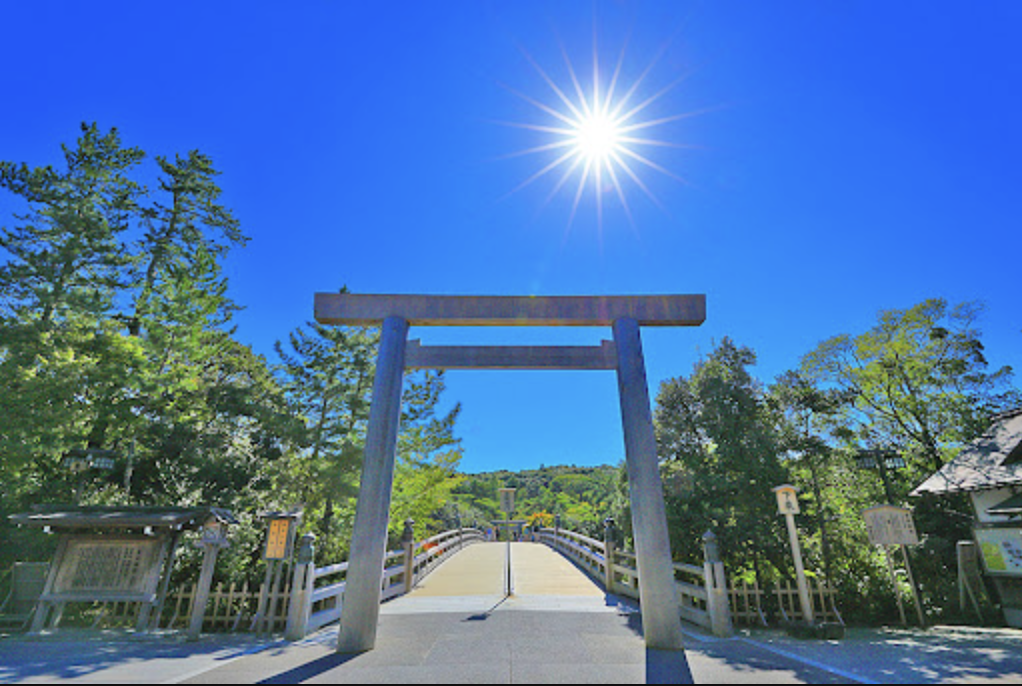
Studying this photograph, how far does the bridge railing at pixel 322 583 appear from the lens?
689cm

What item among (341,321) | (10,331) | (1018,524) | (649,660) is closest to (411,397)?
(341,321)

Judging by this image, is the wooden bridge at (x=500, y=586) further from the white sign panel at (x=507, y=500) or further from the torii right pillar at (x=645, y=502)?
the white sign panel at (x=507, y=500)

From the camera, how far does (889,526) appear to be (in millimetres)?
8539

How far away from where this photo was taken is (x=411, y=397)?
47.8 ft

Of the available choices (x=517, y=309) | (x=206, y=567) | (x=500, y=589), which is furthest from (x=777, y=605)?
(x=206, y=567)

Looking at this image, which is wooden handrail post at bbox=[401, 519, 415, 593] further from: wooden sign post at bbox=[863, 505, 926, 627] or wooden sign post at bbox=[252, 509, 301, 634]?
wooden sign post at bbox=[863, 505, 926, 627]

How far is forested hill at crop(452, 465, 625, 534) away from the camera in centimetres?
3584

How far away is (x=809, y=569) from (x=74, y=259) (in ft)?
67.5

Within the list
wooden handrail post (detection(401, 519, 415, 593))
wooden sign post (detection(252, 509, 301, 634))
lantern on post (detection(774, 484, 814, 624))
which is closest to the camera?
lantern on post (detection(774, 484, 814, 624))

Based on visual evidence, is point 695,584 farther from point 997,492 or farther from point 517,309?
point 997,492

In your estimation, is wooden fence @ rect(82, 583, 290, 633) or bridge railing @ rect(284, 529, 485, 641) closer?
bridge railing @ rect(284, 529, 485, 641)

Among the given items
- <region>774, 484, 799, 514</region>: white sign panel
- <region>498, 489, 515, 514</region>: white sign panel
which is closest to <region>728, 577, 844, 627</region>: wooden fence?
<region>774, 484, 799, 514</region>: white sign panel

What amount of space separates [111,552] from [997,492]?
61.2 feet

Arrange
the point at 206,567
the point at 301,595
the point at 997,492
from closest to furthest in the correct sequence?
the point at 301,595, the point at 206,567, the point at 997,492
